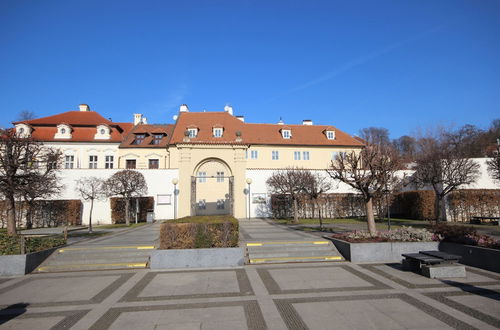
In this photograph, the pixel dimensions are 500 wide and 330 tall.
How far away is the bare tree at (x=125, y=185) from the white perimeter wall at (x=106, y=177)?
206 cm

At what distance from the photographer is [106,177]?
26297 millimetres

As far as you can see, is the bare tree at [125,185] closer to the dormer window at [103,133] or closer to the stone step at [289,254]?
the dormer window at [103,133]

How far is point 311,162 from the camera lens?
3578 cm

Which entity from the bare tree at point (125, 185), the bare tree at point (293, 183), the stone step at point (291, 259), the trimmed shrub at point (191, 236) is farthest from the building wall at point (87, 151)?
the stone step at point (291, 259)

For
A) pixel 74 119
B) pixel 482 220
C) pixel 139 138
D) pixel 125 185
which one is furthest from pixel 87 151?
pixel 482 220

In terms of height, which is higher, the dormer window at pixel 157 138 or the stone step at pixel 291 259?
the dormer window at pixel 157 138

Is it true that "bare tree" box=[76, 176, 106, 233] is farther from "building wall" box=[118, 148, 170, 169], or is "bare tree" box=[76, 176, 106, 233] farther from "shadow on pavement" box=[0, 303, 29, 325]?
"shadow on pavement" box=[0, 303, 29, 325]

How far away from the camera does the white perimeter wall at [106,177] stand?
84.5 feet

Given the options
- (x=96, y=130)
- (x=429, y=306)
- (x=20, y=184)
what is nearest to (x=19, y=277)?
(x=20, y=184)

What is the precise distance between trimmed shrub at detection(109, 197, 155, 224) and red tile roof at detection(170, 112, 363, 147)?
9254 millimetres

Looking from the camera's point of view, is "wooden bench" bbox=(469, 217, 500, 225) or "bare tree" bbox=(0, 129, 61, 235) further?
"wooden bench" bbox=(469, 217, 500, 225)

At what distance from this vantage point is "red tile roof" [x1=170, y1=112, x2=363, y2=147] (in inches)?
1339

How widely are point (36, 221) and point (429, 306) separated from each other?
96.3 ft

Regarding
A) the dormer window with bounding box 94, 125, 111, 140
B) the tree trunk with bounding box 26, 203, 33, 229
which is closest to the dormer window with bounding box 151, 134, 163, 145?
the dormer window with bounding box 94, 125, 111, 140
